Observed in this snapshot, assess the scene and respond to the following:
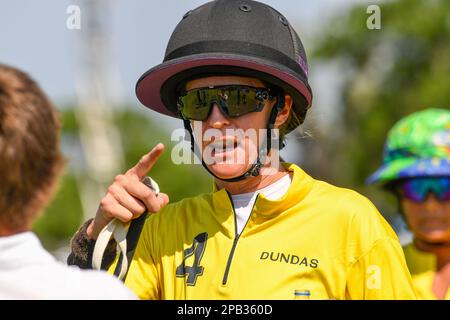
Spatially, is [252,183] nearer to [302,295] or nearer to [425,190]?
[302,295]

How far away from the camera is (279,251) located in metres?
3.95

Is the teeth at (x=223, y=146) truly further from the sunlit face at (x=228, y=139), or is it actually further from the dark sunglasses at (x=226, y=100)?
the dark sunglasses at (x=226, y=100)

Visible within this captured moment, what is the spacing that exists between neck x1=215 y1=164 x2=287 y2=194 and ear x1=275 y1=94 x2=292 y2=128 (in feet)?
0.75

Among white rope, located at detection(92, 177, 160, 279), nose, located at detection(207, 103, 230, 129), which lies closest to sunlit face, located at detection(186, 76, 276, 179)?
nose, located at detection(207, 103, 230, 129)

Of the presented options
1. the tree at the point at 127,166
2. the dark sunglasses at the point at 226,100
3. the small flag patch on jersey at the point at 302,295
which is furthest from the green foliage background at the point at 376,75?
the small flag patch on jersey at the point at 302,295

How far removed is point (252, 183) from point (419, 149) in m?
1.33

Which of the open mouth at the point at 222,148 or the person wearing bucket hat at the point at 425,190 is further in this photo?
the person wearing bucket hat at the point at 425,190

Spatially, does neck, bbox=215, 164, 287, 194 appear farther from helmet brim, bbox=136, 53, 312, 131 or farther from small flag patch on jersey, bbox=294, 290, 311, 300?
small flag patch on jersey, bbox=294, 290, 311, 300

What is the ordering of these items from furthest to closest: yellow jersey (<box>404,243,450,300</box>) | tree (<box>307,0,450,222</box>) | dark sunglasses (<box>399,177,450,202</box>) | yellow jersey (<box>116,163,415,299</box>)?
tree (<box>307,0,450,222</box>), dark sunglasses (<box>399,177,450,202</box>), yellow jersey (<box>404,243,450,300</box>), yellow jersey (<box>116,163,415,299</box>)

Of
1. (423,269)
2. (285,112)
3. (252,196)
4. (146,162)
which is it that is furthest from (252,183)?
(423,269)

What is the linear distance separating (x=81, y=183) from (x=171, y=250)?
46.6 m

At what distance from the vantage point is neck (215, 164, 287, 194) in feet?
13.9

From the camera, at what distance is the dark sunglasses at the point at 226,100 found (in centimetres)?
414
